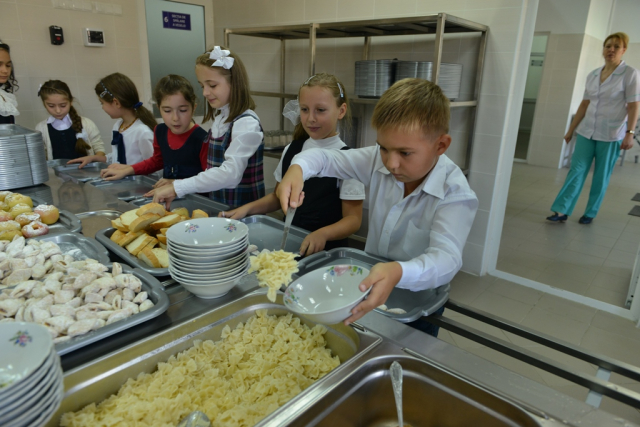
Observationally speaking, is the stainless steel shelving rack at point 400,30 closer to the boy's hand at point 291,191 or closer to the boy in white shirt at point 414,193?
the boy in white shirt at point 414,193

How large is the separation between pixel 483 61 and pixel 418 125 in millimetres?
2143

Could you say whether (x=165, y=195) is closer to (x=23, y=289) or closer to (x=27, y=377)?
(x=23, y=289)

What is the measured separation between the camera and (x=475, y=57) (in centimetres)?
291

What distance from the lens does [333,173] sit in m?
1.54

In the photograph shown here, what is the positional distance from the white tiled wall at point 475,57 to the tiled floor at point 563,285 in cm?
41

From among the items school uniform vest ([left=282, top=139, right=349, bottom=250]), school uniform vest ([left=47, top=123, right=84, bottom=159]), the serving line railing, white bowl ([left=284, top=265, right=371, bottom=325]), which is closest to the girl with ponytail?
school uniform vest ([left=47, top=123, right=84, bottom=159])

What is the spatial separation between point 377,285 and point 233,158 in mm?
1298

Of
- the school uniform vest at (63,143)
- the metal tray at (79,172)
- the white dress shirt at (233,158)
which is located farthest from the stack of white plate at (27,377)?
the school uniform vest at (63,143)

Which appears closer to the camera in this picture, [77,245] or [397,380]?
[397,380]

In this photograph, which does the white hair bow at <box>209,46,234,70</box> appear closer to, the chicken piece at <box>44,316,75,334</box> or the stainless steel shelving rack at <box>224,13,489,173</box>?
the stainless steel shelving rack at <box>224,13,489,173</box>

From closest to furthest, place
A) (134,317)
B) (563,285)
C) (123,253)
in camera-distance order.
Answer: (134,317) → (123,253) → (563,285)

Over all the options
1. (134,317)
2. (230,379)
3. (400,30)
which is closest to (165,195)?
(134,317)

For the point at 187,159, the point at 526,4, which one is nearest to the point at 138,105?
the point at 187,159

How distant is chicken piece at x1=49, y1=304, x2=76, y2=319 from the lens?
87 cm
